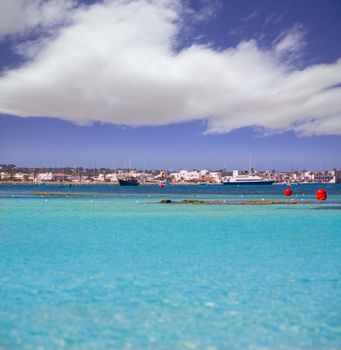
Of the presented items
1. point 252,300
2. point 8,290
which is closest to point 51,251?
point 8,290

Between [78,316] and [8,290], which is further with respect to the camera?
[8,290]

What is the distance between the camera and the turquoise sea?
951 cm

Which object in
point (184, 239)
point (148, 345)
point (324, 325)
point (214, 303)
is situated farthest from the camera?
point (184, 239)

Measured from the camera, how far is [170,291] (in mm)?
13305

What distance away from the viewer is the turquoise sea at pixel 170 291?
9508mm

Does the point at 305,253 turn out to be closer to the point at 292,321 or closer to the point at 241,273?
the point at 241,273

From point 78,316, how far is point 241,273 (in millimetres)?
7400

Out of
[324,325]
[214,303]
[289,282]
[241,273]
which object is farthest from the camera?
[241,273]

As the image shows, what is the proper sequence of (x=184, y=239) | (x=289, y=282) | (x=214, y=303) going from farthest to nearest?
(x=184, y=239), (x=289, y=282), (x=214, y=303)

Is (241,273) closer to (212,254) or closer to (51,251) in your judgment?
(212,254)

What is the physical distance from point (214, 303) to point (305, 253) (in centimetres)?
973

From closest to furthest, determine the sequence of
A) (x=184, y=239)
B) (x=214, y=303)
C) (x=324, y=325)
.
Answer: (x=324, y=325) → (x=214, y=303) → (x=184, y=239)

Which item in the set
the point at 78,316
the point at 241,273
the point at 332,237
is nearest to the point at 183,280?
the point at 241,273

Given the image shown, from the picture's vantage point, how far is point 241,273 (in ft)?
51.9
